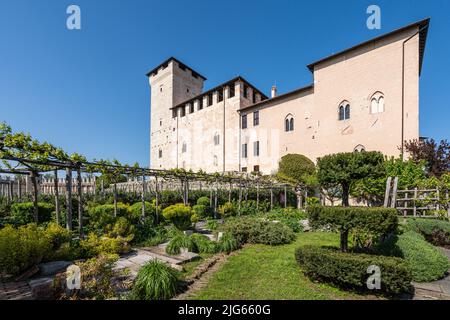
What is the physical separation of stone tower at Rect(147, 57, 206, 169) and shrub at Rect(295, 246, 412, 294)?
33.9 m

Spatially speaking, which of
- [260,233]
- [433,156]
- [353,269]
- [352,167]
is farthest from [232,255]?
[433,156]

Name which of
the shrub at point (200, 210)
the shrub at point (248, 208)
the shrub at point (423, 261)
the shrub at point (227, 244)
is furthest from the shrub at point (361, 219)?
the shrub at point (248, 208)

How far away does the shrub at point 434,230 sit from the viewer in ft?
25.2

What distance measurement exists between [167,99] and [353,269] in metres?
37.9

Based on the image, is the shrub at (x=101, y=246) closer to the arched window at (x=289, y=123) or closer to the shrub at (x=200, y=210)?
the shrub at (x=200, y=210)

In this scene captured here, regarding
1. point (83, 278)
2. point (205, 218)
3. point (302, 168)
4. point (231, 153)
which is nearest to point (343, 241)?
point (83, 278)

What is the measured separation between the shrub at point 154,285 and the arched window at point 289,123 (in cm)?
2325

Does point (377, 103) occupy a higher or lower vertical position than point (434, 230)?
higher

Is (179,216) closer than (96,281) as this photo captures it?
No

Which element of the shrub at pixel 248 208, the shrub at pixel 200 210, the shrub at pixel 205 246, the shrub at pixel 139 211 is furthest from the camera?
the shrub at pixel 248 208

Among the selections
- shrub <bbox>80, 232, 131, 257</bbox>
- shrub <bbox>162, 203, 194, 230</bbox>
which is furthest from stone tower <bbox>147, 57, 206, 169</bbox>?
shrub <bbox>80, 232, 131, 257</bbox>

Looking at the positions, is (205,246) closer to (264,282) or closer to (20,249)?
(264,282)

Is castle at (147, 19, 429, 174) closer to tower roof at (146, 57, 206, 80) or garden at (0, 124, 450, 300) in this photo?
tower roof at (146, 57, 206, 80)

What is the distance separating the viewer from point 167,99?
124 ft
